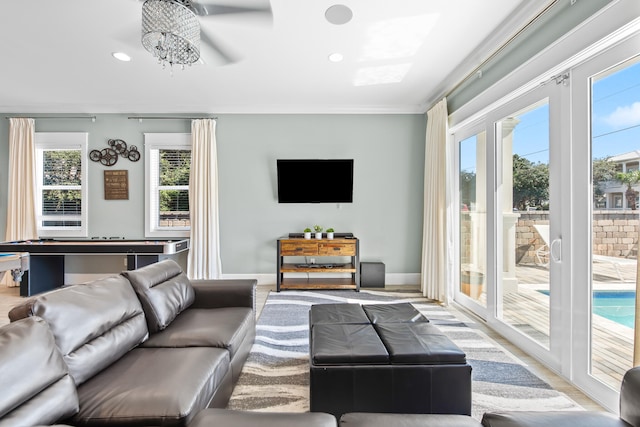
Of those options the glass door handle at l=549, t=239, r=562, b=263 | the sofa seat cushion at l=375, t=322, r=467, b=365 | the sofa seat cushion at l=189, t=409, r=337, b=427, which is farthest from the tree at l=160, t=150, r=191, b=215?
the glass door handle at l=549, t=239, r=562, b=263

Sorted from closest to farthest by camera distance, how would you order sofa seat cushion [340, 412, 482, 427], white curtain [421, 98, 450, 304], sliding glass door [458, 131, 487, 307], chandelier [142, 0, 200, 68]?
sofa seat cushion [340, 412, 482, 427] → chandelier [142, 0, 200, 68] → sliding glass door [458, 131, 487, 307] → white curtain [421, 98, 450, 304]

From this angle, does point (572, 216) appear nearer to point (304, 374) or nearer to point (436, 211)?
point (436, 211)

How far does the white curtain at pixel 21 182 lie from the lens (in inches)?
177

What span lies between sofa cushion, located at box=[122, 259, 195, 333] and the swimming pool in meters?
2.75

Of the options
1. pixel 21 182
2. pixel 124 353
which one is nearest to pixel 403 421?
pixel 124 353

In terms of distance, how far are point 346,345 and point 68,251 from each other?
4.05m

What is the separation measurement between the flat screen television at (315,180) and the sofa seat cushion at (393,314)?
7.62 ft

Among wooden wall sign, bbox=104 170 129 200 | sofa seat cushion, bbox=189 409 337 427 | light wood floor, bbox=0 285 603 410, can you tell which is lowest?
light wood floor, bbox=0 285 603 410

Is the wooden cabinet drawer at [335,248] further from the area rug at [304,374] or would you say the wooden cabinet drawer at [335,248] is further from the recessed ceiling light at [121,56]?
the recessed ceiling light at [121,56]

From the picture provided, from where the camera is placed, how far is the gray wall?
4.63m

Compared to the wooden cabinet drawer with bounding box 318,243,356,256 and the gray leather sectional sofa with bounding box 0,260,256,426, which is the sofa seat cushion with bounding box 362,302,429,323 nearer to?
the gray leather sectional sofa with bounding box 0,260,256,426

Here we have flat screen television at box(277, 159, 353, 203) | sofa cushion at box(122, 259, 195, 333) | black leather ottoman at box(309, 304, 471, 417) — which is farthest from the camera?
flat screen television at box(277, 159, 353, 203)

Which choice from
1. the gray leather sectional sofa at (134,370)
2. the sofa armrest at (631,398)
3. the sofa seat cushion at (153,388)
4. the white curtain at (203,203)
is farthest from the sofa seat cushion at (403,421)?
the white curtain at (203,203)

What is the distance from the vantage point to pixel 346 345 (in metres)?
1.75
